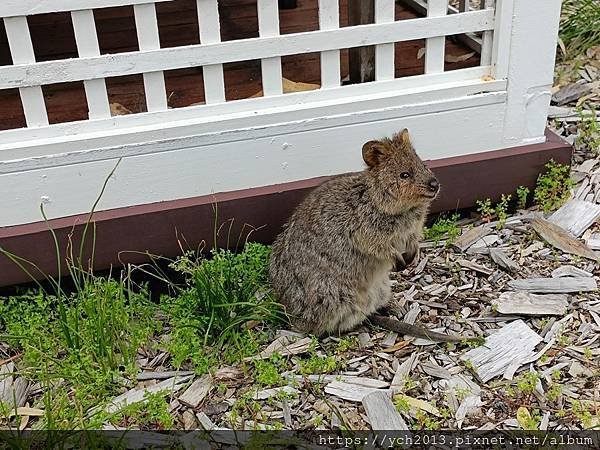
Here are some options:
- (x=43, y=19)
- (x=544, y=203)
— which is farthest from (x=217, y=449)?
(x=43, y=19)

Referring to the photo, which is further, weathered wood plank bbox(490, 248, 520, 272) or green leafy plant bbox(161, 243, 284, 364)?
weathered wood plank bbox(490, 248, 520, 272)

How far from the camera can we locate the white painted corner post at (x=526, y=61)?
3963mm

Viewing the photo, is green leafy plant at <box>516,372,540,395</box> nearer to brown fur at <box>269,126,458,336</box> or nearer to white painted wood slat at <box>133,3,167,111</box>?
brown fur at <box>269,126,458,336</box>

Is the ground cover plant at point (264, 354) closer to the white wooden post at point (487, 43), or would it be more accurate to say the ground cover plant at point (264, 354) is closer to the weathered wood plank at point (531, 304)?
the weathered wood plank at point (531, 304)

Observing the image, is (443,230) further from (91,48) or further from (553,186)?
(91,48)

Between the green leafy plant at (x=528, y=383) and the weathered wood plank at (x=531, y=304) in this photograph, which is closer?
the green leafy plant at (x=528, y=383)

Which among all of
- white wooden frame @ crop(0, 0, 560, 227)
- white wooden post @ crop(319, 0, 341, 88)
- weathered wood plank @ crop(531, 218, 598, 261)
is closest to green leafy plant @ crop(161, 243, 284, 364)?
white wooden frame @ crop(0, 0, 560, 227)

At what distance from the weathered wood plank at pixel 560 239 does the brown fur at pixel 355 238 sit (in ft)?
2.94

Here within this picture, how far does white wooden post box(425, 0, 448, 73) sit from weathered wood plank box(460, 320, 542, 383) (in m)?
1.41

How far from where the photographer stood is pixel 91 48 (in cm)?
360

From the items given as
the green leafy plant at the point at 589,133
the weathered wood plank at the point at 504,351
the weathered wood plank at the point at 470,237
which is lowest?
the weathered wood plank at the point at 504,351

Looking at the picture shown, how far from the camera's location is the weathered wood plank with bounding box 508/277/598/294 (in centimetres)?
385

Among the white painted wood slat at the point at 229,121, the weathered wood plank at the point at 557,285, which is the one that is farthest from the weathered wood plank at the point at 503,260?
the white painted wood slat at the point at 229,121

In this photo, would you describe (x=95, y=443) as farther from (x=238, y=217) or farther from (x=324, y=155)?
(x=324, y=155)
